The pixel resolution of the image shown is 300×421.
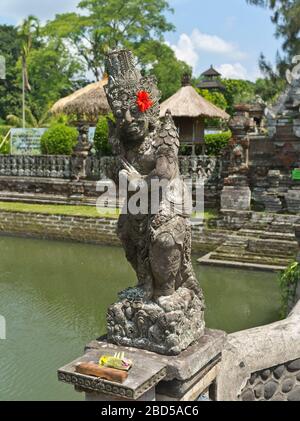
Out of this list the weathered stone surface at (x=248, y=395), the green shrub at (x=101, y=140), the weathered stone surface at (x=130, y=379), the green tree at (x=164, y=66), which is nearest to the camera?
the weathered stone surface at (x=130, y=379)

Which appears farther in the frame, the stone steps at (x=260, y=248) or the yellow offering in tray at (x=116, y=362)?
the stone steps at (x=260, y=248)

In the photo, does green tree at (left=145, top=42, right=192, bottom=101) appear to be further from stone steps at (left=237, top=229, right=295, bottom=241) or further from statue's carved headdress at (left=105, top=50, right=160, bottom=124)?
statue's carved headdress at (left=105, top=50, right=160, bottom=124)

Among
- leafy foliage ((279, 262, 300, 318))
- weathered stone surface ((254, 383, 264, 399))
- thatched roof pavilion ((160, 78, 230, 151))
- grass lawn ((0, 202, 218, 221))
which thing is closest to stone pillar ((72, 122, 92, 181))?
grass lawn ((0, 202, 218, 221))

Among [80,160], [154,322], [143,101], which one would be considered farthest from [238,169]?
[154,322]

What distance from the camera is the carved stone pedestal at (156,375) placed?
247 cm

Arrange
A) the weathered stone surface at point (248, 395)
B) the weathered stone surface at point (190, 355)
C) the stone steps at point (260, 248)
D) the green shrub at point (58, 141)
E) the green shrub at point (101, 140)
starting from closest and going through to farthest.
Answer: the weathered stone surface at point (190, 355) < the weathered stone surface at point (248, 395) < the stone steps at point (260, 248) < the green shrub at point (58, 141) < the green shrub at point (101, 140)

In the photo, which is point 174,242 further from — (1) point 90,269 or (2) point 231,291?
(1) point 90,269

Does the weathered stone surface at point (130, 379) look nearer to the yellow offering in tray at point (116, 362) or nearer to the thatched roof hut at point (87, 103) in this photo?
the yellow offering in tray at point (116, 362)

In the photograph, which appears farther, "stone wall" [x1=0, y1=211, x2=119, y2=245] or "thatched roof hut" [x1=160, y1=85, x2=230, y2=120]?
"thatched roof hut" [x1=160, y1=85, x2=230, y2=120]

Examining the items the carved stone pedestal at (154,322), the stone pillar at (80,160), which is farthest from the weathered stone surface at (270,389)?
the stone pillar at (80,160)

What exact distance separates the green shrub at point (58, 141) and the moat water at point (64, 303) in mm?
5094

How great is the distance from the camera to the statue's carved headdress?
3.07 meters

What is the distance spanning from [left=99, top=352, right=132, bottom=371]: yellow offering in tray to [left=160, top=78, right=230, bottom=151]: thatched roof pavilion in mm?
13959
